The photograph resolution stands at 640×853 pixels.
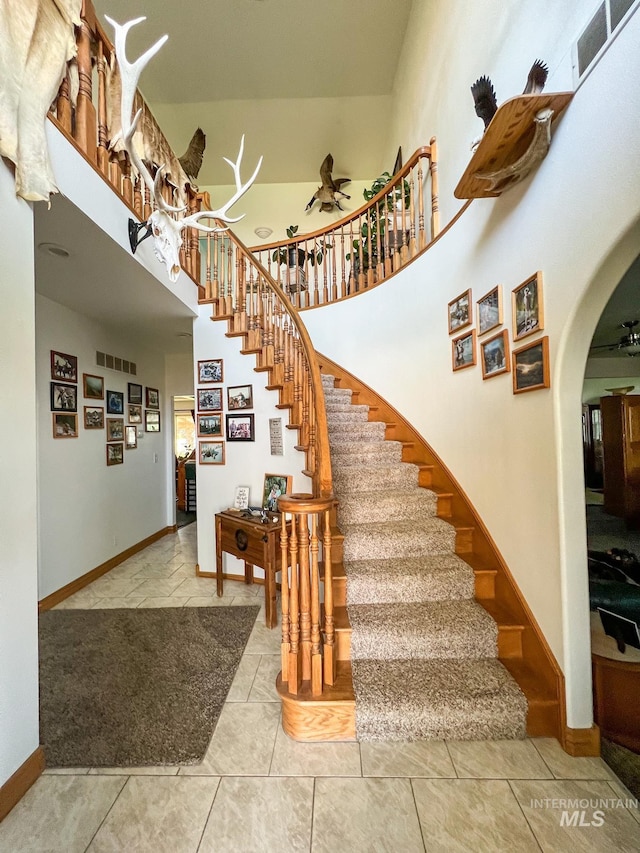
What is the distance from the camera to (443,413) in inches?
110

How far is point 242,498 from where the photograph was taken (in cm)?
344

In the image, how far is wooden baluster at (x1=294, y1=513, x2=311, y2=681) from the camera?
5.24ft

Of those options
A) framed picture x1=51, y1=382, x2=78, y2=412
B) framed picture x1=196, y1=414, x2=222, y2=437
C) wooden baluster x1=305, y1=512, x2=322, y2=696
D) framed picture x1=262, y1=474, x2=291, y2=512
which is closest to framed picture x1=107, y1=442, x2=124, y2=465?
framed picture x1=51, y1=382, x2=78, y2=412

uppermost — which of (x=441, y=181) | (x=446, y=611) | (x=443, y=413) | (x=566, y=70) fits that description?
(x=441, y=181)

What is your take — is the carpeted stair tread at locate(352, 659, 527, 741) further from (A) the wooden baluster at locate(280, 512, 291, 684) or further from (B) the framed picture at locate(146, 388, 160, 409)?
(B) the framed picture at locate(146, 388, 160, 409)

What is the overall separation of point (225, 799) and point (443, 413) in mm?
2529

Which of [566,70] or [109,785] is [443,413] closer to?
[566,70]

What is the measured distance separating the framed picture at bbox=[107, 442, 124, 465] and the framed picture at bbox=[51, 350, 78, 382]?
87cm

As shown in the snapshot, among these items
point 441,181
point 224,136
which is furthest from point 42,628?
point 224,136

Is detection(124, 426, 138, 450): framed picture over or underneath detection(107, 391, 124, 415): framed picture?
underneath

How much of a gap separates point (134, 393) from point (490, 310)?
4.19 meters

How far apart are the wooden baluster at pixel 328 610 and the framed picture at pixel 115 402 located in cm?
344

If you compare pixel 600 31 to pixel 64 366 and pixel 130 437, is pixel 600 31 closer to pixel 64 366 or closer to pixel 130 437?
pixel 64 366

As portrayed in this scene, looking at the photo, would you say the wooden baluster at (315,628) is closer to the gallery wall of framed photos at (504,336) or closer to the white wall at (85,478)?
the gallery wall of framed photos at (504,336)
